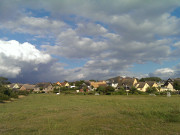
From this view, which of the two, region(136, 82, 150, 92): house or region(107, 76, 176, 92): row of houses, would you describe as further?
region(107, 76, 176, 92): row of houses

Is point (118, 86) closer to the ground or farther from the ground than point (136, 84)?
closer to the ground

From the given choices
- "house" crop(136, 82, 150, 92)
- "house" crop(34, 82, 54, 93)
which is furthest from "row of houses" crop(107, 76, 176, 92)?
"house" crop(34, 82, 54, 93)

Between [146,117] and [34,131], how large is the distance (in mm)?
9250

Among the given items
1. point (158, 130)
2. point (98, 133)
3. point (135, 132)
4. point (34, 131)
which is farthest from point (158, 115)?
point (34, 131)

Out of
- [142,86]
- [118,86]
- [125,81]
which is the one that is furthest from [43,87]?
[142,86]

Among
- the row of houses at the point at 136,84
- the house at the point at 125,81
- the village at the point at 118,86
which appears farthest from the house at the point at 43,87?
the house at the point at 125,81

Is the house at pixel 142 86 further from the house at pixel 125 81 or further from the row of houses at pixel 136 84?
the house at pixel 125 81

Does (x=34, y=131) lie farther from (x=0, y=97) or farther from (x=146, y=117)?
(x=0, y=97)

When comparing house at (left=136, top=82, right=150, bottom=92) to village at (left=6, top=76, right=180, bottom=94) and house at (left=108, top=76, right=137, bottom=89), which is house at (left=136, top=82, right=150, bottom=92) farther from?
house at (left=108, top=76, right=137, bottom=89)

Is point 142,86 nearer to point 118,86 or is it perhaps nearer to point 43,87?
point 118,86

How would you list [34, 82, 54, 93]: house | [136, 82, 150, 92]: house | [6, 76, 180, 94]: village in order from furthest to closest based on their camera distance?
[34, 82, 54, 93]: house → [6, 76, 180, 94]: village → [136, 82, 150, 92]: house

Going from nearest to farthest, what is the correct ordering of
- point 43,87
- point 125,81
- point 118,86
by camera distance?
point 125,81 → point 118,86 → point 43,87

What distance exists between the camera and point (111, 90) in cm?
6462

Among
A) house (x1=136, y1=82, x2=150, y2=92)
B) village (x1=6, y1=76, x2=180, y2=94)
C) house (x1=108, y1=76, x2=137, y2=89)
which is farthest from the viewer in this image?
house (x1=108, y1=76, x2=137, y2=89)
